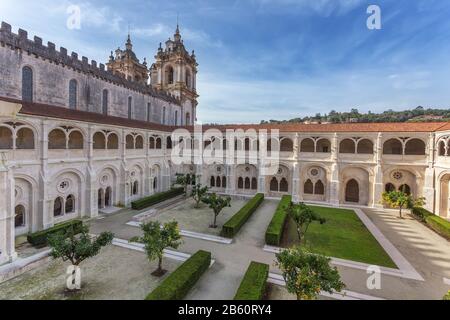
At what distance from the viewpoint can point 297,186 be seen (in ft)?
102

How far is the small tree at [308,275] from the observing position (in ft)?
28.2

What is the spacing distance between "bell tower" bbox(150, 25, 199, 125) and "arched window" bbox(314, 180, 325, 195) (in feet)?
98.4

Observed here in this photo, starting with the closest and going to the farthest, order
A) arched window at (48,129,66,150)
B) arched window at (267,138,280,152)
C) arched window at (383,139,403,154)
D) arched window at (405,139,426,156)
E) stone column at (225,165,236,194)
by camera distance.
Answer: arched window at (48,129,66,150) < arched window at (405,139,426,156) < arched window at (383,139,403,154) < arched window at (267,138,280,152) < stone column at (225,165,236,194)

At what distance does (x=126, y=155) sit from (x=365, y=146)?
1304 inches

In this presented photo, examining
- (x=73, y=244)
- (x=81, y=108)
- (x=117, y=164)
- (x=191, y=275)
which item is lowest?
(x=191, y=275)

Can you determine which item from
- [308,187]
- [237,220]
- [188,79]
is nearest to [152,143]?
[237,220]

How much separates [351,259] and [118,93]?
114 feet

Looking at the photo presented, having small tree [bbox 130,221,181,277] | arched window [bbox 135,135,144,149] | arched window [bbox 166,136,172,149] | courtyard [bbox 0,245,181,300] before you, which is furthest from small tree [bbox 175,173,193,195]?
small tree [bbox 130,221,181,277]

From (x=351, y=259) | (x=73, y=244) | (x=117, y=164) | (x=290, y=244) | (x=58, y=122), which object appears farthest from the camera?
(x=117, y=164)

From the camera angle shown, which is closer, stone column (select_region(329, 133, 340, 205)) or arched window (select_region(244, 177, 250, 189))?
stone column (select_region(329, 133, 340, 205))

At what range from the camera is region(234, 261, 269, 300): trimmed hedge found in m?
9.90

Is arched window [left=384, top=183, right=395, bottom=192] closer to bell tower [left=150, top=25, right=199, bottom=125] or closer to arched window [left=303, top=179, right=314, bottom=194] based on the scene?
arched window [left=303, top=179, right=314, bottom=194]
